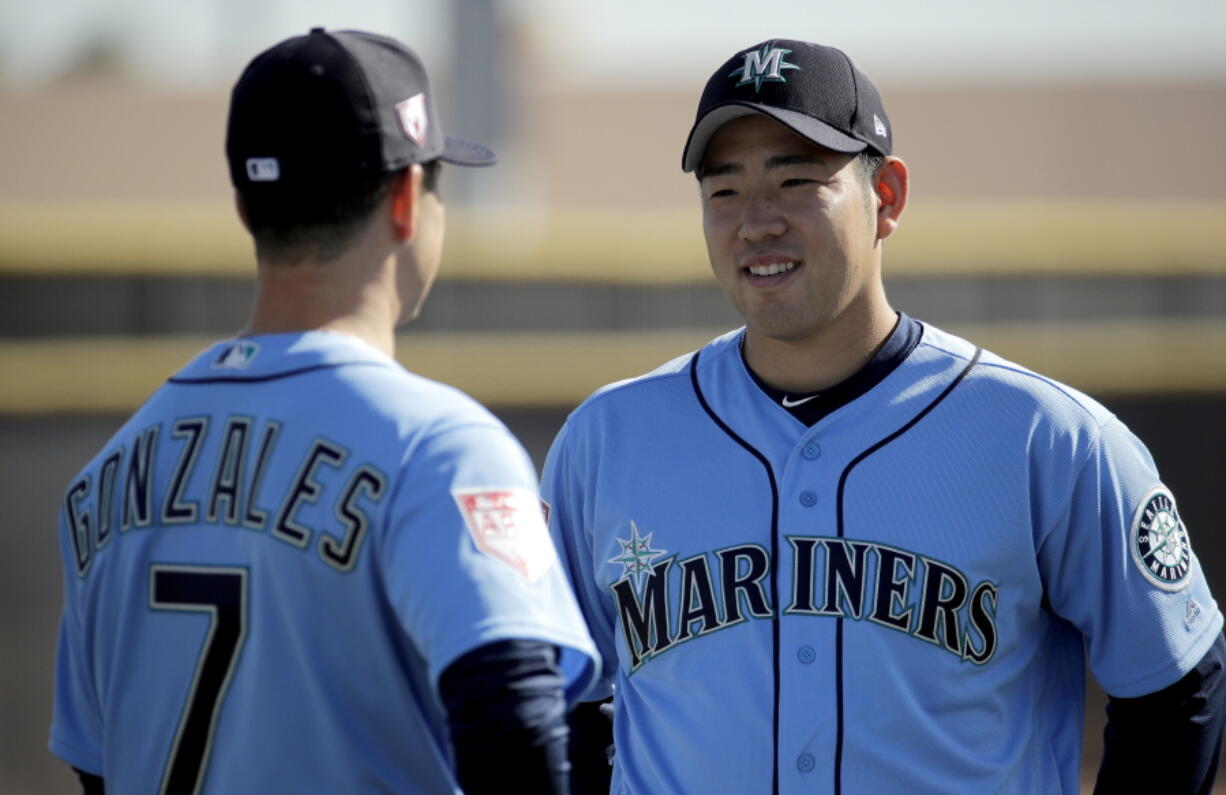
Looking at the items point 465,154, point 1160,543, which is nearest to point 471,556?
point 465,154

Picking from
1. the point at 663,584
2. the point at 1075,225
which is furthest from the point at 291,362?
the point at 1075,225

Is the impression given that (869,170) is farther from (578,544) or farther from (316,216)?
(316,216)

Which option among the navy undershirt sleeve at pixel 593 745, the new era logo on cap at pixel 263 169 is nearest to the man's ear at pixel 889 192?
the navy undershirt sleeve at pixel 593 745

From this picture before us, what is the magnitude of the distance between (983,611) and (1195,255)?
18.6 ft

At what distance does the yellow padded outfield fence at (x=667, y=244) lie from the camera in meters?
6.59

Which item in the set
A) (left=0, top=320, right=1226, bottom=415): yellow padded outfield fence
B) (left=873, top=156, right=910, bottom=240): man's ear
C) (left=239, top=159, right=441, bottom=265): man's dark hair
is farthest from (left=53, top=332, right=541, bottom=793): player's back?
(left=0, top=320, right=1226, bottom=415): yellow padded outfield fence

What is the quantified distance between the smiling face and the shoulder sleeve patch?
2.99ft

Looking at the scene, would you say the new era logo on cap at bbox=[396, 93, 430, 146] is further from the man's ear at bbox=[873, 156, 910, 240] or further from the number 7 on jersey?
the man's ear at bbox=[873, 156, 910, 240]

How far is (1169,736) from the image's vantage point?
2402 millimetres

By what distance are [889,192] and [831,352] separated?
1.12 ft

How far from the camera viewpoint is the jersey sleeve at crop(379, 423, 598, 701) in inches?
66.6

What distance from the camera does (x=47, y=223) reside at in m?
6.32

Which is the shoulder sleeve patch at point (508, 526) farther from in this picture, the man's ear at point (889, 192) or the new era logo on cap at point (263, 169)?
the man's ear at point (889, 192)

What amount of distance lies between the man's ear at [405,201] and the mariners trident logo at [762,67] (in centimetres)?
87
